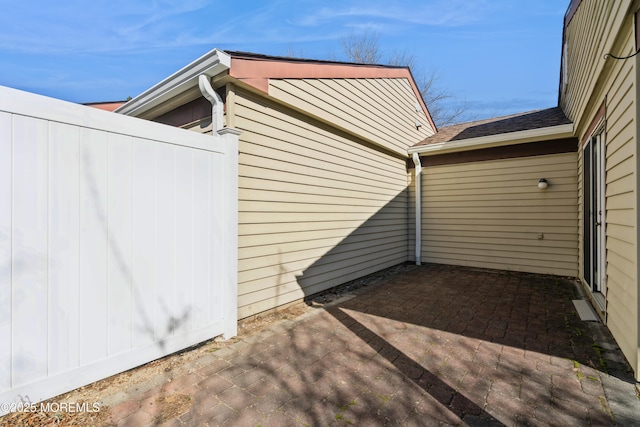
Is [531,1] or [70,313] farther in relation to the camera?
[531,1]

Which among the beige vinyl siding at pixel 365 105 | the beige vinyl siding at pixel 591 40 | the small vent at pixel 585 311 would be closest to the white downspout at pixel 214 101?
the beige vinyl siding at pixel 365 105

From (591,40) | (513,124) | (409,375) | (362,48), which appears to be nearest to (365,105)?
(591,40)

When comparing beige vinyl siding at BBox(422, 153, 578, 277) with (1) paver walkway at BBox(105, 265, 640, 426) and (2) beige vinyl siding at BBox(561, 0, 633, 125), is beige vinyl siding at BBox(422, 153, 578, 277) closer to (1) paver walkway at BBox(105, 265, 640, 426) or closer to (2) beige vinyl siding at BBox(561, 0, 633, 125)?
(2) beige vinyl siding at BBox(561, 0, 633, 125)

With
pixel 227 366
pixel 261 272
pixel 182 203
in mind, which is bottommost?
pixel 227 366

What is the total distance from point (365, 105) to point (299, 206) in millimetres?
2612

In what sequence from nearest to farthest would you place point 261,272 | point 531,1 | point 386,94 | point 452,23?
1. point 261,272
2. point 531,1
3. point 386,94
4. point 452,23

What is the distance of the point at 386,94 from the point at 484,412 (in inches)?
227

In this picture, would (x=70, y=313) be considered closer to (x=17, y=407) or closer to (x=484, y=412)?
(x=17, y=407)

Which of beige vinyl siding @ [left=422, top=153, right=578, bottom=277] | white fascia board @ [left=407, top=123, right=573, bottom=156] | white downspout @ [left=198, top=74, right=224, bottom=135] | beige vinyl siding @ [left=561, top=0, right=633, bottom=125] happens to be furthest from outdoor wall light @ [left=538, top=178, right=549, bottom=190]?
white downspout @ [left=198, top=74, right=224, bottom=135]

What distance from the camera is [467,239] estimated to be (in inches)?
252

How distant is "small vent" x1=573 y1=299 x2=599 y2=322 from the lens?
3324mm

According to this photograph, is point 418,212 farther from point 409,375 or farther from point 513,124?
point 409,375

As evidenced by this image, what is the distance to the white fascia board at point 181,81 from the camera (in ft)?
9.23

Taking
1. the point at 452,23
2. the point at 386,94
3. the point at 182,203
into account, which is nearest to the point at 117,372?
the point at 182,203
